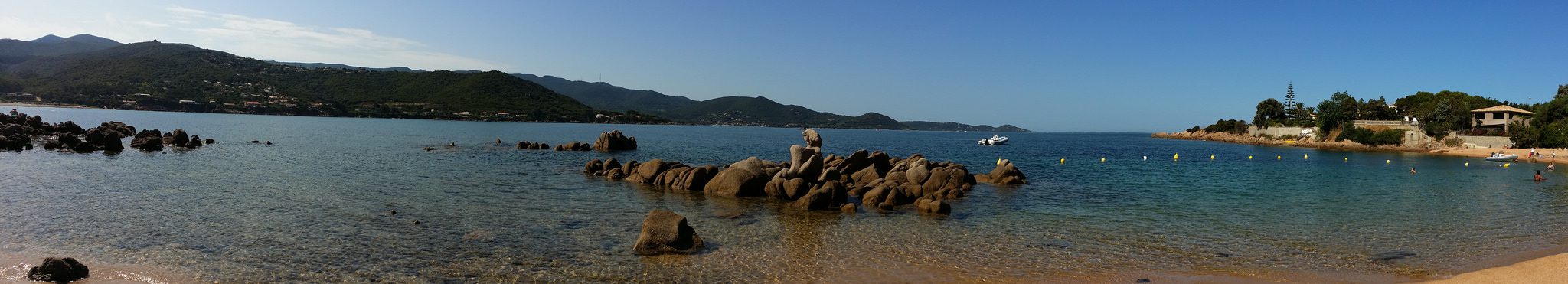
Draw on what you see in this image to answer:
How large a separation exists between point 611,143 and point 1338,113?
12765cm

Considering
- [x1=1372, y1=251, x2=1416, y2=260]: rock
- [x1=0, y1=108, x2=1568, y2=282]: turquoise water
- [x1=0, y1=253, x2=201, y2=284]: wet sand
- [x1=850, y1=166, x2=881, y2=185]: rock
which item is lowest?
[x1=0, y1=253, x2=201, y2=284]: wet sand

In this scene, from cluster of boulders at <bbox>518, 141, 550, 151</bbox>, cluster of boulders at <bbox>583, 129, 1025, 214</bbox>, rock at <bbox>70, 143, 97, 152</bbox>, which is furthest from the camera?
cluster of boulders at <bbox>518, 141, 550, 151</bbox>

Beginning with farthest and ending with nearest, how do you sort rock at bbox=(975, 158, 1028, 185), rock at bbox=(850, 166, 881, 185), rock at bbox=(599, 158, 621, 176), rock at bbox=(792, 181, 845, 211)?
rock at bbox=(599, 158, 621, 176), rock at bbox=(975, 158, 1028, 185), rock at bbox=(850, 166, 881, 185), rock at bbox=(792, 181, 845, 211)

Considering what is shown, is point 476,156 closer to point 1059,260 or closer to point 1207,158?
point 1059,260

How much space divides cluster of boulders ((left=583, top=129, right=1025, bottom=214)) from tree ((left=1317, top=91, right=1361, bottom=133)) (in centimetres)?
12002

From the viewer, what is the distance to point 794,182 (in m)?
28.9

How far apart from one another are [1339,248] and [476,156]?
172ft

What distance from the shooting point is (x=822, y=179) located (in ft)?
107

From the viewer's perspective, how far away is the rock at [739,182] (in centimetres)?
3003

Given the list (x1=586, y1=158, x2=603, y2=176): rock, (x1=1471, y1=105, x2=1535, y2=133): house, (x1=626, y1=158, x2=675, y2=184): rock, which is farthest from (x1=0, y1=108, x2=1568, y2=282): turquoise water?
(x1=1471, y1=105, x2=1535, y2=133): house

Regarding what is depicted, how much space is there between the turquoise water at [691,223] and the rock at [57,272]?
1.34 m

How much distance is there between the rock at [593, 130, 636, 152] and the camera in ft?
232

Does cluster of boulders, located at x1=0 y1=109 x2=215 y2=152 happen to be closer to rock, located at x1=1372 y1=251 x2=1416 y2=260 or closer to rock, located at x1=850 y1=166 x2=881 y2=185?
rock, located at x1=850 y1=166 x2=881 y2=185

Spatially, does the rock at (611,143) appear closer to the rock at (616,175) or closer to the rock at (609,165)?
the rock at (609,165)
